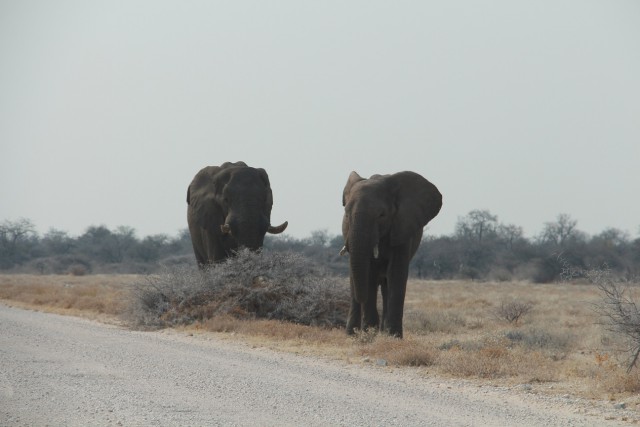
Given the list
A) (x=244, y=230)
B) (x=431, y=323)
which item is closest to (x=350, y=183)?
(x=244, y=230)

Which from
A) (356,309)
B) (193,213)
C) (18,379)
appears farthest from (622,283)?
(193,213)

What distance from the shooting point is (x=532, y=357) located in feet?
43.1

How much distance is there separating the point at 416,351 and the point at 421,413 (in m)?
3.92

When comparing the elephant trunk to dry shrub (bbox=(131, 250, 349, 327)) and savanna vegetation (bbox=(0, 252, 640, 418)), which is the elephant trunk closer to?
dry shrub (bbox=(131, 250, 349, 327))

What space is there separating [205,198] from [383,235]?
6675 mm

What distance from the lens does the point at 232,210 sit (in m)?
20.4

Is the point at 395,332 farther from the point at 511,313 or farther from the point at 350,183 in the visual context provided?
the point at 511,313

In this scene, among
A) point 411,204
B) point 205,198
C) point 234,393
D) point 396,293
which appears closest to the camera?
point 234,393

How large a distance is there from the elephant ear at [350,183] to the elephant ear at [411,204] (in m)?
0.79

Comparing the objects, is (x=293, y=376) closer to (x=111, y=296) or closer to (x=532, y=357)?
(x=532, y=357)

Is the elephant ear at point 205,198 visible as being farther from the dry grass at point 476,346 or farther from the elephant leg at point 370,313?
the elephant leg at point 370,313

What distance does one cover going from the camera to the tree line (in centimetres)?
6462

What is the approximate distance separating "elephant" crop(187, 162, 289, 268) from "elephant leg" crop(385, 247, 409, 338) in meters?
4.79

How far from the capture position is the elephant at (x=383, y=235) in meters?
15.5
